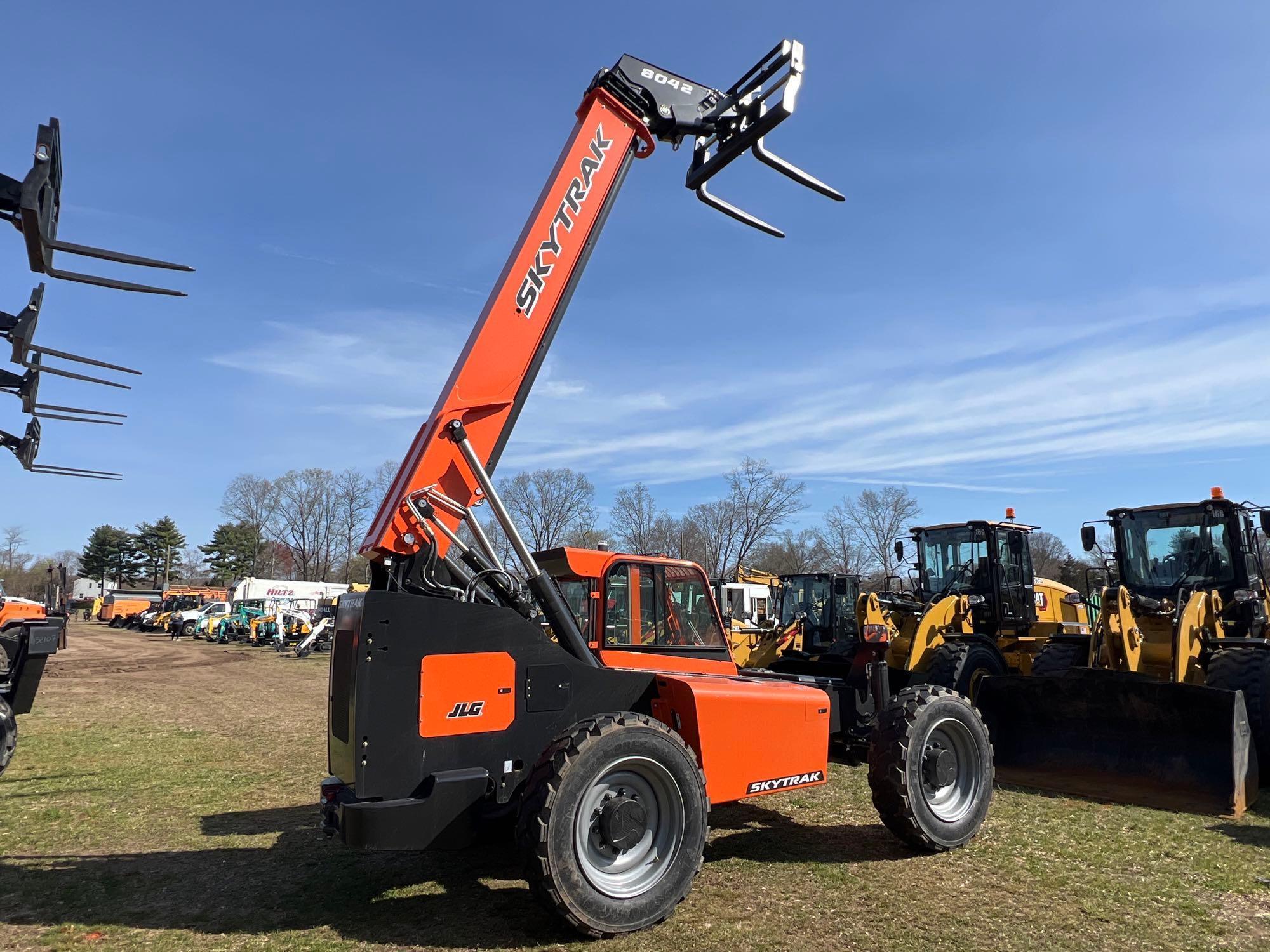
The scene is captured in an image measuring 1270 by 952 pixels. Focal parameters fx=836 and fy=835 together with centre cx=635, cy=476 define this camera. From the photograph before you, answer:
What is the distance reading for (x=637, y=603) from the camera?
6.02 metres

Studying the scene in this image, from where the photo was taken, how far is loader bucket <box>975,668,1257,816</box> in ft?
23.8

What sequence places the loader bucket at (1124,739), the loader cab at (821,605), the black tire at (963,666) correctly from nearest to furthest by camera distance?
the loader bucket at (1124,739)
the black tire at (963,666)
the loader cab at (821,605)

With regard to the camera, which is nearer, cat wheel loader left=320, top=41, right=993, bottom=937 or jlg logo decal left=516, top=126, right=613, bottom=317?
cat wheel loader left=320, top=41, right=993, bottom=937

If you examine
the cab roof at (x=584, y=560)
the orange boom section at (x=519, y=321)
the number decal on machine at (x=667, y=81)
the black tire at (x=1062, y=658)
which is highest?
the number decal on machine at (x=667, y=81)

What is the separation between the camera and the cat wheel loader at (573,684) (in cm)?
431

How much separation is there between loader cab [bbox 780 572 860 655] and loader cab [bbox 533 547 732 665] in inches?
485

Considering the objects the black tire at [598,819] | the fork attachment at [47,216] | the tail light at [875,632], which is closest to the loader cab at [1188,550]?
the tail light at [875,632]

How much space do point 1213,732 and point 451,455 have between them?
706 cm

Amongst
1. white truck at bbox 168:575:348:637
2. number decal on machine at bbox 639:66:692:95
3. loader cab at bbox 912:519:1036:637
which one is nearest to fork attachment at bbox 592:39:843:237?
number decal on machine at bbox 639:66:692:95

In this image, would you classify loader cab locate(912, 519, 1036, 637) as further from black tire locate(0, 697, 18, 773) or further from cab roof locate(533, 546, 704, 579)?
black tire locate(0, 697, 18, 773)

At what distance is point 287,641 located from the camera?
3478 cm

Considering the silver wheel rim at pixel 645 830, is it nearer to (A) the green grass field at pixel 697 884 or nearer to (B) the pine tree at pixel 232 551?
(A) the green grass field at pixel 697 884

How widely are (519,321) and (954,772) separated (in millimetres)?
4564

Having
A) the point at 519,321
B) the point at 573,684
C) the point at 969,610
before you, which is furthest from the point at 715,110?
the point at 969,610
